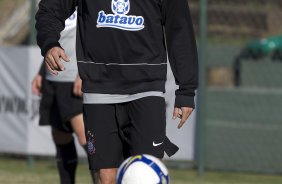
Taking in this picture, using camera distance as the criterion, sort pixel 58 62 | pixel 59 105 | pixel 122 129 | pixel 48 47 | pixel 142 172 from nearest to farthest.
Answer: pixel 142 172 < pixel 58 62 < pixel 48 47 < pixel 122 129 < pixel 59 105

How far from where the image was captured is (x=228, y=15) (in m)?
14.2

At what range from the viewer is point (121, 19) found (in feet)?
19.1

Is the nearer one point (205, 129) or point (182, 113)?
point (182, 113)

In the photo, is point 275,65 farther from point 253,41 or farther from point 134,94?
point 134,94

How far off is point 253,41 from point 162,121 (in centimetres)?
912

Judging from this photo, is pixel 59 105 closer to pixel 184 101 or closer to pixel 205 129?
pixel 184 101

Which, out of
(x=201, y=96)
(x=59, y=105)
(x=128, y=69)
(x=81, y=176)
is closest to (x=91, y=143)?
(x=128, y=69)

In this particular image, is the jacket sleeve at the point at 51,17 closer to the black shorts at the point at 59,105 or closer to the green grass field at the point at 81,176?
the black shorts at the point at 59,105

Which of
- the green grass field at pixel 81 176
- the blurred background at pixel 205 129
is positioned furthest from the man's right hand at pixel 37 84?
the blurred background at pixel 205 129

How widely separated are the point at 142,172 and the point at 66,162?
414 centimetres

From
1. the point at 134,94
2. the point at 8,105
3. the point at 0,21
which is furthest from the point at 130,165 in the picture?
the point at 0,21

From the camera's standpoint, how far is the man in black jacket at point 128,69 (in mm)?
5832

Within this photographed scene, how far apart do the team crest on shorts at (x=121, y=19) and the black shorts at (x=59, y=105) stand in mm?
2675

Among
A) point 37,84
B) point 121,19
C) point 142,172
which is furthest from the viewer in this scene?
point 37,84
